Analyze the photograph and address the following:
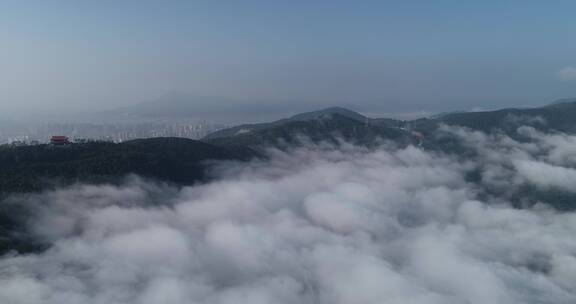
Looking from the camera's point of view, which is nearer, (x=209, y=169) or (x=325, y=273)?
(x=325, y=273)

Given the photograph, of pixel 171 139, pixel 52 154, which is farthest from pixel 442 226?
pixel 52 154

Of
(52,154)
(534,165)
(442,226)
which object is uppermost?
(52,154)

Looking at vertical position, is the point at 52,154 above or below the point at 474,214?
above

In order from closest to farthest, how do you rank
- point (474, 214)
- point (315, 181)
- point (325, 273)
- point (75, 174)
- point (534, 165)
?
point (325, 273), point (75, 174), point (474, 214), point (315, 181), point (534, 165)

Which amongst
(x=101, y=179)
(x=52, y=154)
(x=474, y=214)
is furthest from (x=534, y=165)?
(x=52, y=154)

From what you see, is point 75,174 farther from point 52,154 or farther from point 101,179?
point 52,154

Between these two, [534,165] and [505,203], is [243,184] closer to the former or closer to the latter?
[505,203]

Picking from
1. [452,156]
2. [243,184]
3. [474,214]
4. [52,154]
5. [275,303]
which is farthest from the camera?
[452,156]

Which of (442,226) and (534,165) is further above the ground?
(534,165)

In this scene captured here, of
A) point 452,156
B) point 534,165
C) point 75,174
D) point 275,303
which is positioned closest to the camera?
point 275,303
